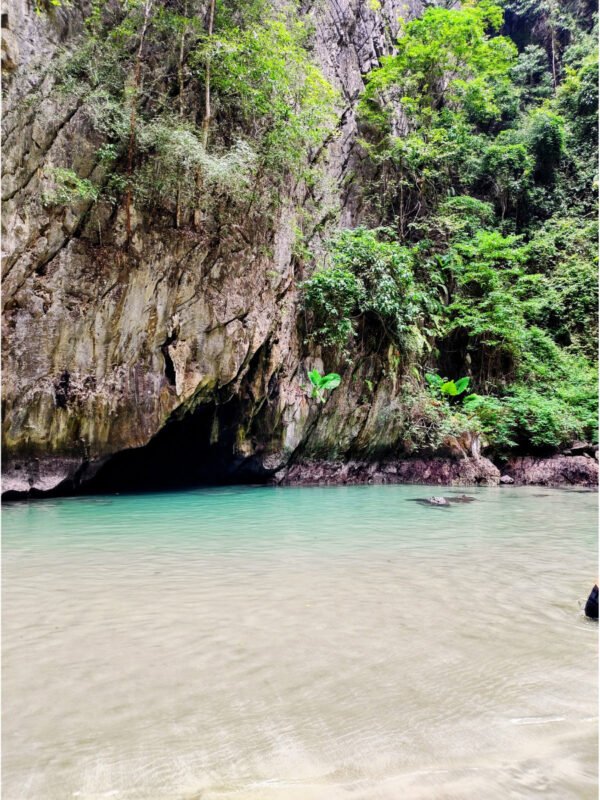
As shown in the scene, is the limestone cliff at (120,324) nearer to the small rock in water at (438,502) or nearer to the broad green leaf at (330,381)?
the broad green leaf at (330,381)

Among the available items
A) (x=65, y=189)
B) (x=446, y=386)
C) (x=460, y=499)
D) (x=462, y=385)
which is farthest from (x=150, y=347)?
(x=462, y=385)

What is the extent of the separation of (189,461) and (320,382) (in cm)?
457

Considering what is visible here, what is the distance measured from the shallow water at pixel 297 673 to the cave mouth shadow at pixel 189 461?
749 centimetres

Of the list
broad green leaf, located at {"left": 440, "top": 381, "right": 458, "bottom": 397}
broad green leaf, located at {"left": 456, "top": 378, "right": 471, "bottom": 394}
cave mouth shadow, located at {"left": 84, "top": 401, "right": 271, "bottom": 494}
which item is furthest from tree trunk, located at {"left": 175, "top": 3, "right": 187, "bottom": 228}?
broad green leaf, located at {"left": 456, "top": 378, "right": 471, "bottom": 394}

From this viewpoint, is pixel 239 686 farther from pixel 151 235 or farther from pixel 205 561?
pixel 151 235

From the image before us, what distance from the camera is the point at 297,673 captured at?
7.53 ft

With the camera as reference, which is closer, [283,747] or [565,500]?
[283,747]

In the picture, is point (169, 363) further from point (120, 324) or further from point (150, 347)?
point (120, 324)

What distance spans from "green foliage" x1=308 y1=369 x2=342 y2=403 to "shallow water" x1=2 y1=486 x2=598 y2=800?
779cm

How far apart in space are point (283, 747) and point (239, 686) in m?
0.49

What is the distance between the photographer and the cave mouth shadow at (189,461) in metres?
12.5

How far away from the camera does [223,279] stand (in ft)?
36.8

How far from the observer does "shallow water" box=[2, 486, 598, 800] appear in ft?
5.16

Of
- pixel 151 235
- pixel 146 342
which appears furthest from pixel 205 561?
pixel 151 235
